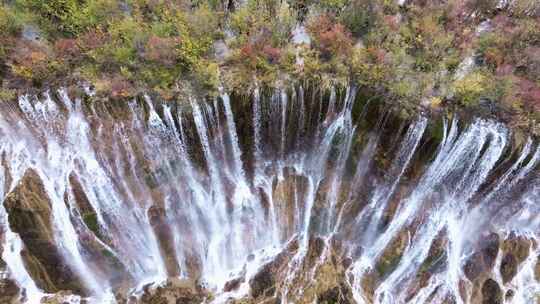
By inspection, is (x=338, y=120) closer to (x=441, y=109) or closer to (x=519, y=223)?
(x=441, y=109)

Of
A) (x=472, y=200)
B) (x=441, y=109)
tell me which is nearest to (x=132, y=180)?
(x=441, y=109)

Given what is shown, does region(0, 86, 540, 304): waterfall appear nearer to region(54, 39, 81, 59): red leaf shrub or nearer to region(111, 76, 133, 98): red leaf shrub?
region(111, 76, 133, 98): red leaf shrub

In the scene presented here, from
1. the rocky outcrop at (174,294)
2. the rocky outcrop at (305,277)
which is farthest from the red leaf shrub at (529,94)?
the rocky outcrop at (174,294)

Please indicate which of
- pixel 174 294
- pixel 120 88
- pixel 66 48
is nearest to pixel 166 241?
pixel 174 294

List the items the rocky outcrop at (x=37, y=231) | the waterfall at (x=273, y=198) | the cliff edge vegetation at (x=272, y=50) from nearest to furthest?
the rocky outcrop at (x=37, y=231) < the waterfall at (x=273, y=198) < the cliff edge vegetation at (x=272, y=50)

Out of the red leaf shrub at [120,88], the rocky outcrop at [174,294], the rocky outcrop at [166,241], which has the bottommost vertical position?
the rocky outcrop at [174,294]

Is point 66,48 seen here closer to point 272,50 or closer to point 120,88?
point 120,88

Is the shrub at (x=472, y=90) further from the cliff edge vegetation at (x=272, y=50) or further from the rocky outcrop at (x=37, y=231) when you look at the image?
the rocky outcrop at (x=37, y=231)
